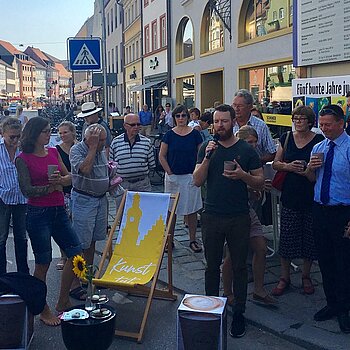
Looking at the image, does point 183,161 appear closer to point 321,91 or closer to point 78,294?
point 78,294

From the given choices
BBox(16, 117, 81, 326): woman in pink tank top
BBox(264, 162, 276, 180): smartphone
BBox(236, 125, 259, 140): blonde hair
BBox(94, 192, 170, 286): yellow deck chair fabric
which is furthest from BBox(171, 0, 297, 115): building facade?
BBox(16, 117, 81, 326): woman in pink tank top

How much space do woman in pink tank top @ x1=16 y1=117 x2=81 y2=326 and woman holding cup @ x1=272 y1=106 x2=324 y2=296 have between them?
6.75 feet

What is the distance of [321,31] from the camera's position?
347 inches

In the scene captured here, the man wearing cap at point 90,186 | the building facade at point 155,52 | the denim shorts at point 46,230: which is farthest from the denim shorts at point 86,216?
the building facade at point 155,52

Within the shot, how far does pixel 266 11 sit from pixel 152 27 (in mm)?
14152

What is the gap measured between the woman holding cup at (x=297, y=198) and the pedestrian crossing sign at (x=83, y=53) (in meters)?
5.84

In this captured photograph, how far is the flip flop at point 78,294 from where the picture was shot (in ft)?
17.2

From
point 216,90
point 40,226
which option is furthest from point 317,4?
point 216,90

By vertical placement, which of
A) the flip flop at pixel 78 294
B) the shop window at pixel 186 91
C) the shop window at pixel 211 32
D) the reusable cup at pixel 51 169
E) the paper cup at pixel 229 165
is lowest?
the flip flop at pixel 78 294

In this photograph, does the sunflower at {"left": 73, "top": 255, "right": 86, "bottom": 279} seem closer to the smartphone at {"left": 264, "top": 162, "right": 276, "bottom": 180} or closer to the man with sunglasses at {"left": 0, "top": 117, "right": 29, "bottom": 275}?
the man with sunglasses at {"left": 0, "top": 117, "right": 29, "bottom": 275}

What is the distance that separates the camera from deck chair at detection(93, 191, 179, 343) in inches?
188

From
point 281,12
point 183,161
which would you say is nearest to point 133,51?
point 281,12

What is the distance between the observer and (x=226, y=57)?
623 inches

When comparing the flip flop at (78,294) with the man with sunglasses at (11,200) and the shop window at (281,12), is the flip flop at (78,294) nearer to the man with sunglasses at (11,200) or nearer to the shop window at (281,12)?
the man with sunglasses at (11,200)
